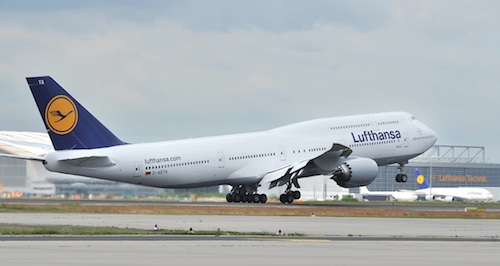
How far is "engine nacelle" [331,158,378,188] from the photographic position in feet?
251

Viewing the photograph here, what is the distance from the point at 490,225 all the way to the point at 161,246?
25910 mm

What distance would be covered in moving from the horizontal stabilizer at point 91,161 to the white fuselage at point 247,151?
222 millimetres

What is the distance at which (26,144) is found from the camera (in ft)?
287

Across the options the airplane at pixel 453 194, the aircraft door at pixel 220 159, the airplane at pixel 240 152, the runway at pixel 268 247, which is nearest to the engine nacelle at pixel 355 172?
the airplane at pixel 240 152

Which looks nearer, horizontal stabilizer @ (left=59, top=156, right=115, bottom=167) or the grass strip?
the grass strip

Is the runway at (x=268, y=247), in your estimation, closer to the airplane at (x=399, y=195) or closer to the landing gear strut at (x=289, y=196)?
the landing gear strut at (x=289, y=196)

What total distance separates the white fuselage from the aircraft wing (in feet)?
3.36

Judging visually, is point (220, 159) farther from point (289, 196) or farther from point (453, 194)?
point (453, 194)

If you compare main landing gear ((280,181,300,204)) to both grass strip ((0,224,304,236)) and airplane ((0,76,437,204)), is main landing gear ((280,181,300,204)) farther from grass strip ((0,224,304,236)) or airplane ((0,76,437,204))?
grass strip ((0,224,304,236))

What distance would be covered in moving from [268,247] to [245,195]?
48.4m

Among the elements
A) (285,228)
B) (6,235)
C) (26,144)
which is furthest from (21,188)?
(6,235)

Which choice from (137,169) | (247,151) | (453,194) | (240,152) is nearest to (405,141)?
(247,151)

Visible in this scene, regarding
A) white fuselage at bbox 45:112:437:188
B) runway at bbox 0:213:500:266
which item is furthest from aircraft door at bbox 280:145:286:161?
runway at bbox 0:213:500:266

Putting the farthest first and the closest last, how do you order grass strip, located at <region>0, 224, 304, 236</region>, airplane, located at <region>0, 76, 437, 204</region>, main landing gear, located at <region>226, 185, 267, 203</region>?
main landing gear, located at <region>226, 185, 267, 203</region>
airplane, located at <region>0, 76, 437, 204</region>
grass strip, located at <region>0, 224, 304, 236</region>
